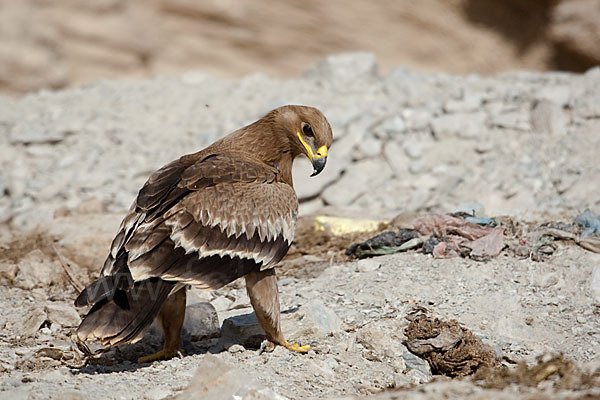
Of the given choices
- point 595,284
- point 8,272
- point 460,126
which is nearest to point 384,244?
point 595,284

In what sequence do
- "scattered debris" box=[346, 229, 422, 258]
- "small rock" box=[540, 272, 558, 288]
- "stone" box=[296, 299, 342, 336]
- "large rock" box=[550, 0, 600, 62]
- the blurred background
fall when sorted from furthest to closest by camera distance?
1. the blurred background
2. "large rock" box=[550, 0, 600, 62]
3. "scattered debris" box=[346, 229, 422, 258]
4. "small rock" box=[540, 272, 558, 288]
5. "stone" box=[296, 299, 342, 336]

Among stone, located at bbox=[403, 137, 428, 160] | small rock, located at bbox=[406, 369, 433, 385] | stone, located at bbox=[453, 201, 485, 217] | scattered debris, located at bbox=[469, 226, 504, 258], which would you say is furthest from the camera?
stone, located at bbox=[403, 137, 428, 160]

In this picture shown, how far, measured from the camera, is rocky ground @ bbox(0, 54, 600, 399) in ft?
15.6

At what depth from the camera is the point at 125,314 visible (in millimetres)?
4484

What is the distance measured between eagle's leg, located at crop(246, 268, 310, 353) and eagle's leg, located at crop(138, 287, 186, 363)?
512mm

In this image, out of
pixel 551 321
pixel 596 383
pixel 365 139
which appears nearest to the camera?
pixel 596 383

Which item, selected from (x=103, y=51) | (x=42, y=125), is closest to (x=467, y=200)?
(x=42, y=125)

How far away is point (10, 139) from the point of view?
11.3 m

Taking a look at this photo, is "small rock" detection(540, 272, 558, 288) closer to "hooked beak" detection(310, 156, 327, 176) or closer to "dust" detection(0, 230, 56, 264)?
"hooked beak" detection(310, 156, 327, 176)

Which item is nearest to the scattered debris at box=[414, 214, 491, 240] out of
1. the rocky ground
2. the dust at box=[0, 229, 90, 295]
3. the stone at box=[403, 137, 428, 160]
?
the rocky ground

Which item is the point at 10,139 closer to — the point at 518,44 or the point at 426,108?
the point at 426,108

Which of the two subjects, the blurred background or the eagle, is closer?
the eagle

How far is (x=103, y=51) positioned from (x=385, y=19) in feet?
21.4

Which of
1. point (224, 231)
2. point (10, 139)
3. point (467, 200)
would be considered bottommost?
point (10, 139)
